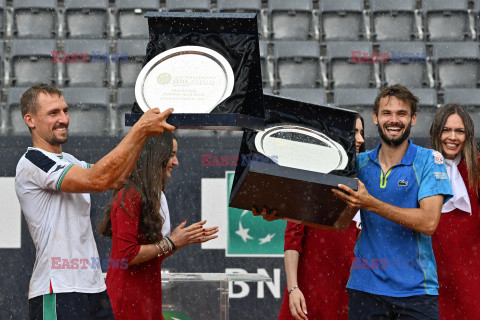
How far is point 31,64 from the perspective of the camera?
7.15 metres

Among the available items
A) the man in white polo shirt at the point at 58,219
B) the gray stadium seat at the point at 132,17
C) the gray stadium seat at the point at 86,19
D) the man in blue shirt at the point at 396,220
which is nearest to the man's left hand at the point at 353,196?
the man in blue shirt at the point at 396,220

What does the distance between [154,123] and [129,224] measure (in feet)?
2.47

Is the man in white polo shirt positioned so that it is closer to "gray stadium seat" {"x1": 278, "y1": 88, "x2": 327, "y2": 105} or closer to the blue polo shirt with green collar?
the blue polo shirt with green collar

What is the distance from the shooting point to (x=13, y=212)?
4754 mm

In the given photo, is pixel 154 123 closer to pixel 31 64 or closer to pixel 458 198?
pixel 458 198

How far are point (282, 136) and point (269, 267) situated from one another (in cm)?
222

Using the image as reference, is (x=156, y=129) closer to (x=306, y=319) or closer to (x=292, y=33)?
(x=306, y=319)

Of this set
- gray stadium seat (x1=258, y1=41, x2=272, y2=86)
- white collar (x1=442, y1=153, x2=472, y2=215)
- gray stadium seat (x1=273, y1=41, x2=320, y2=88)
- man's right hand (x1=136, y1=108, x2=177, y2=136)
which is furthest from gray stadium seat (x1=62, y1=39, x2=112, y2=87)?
man's right hand (x1=136, y1=108, x2=177, y2=136)

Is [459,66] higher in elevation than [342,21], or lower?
lower

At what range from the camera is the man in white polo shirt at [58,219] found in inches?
102

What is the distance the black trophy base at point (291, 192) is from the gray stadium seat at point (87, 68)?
4633mm

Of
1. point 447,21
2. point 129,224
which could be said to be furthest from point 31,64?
point 129,224

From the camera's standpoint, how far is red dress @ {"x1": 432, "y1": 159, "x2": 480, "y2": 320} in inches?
129

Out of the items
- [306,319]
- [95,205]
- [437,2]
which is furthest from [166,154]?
[437,2]
